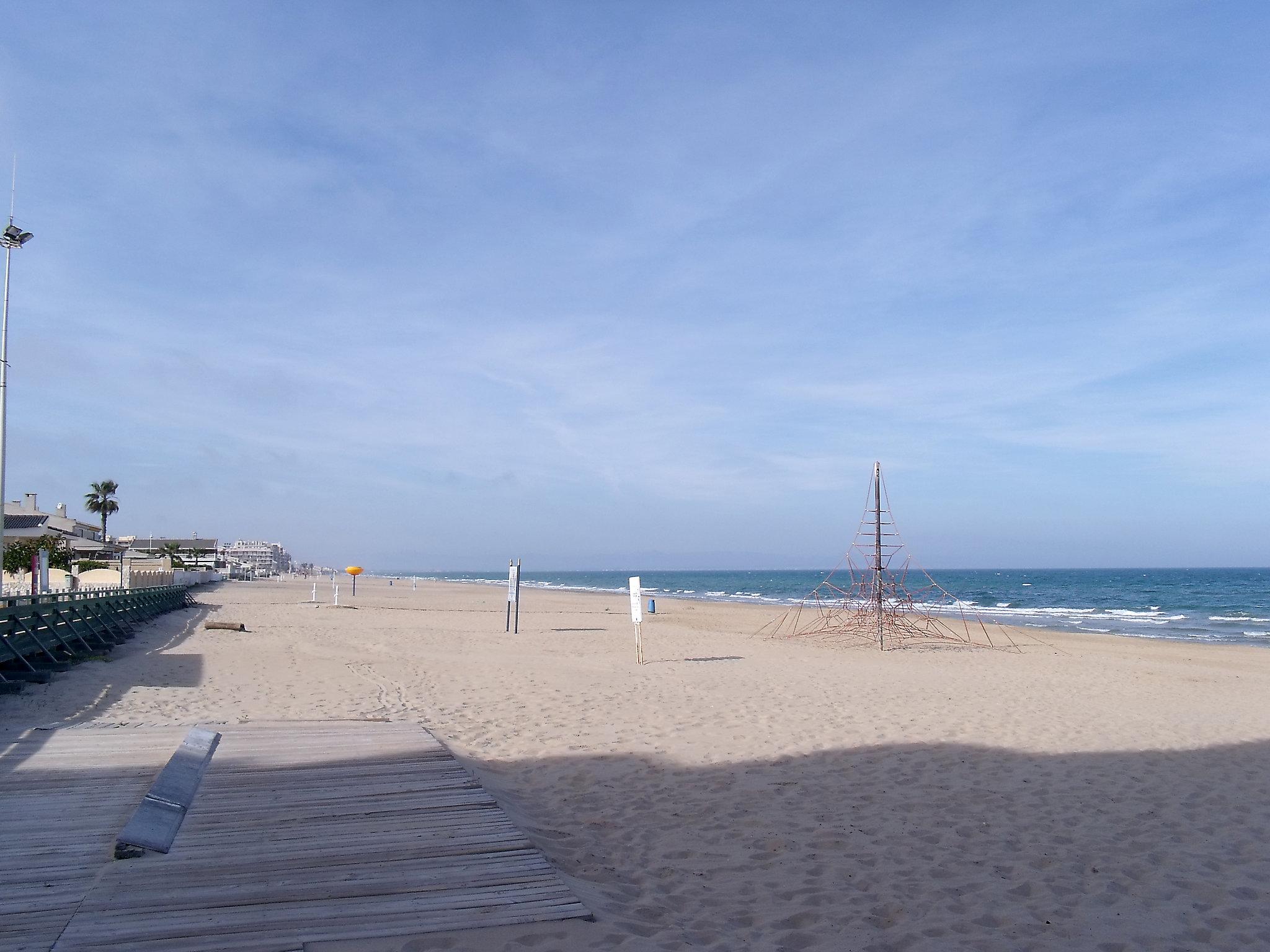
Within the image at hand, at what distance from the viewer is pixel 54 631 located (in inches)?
511

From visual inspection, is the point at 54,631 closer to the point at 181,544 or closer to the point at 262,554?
the point at 181,544

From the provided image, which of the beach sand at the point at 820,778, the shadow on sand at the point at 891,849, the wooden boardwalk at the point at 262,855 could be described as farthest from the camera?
the beach sand at the point at 820,778

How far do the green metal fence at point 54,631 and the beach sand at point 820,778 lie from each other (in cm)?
47

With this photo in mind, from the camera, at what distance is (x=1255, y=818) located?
654 cm

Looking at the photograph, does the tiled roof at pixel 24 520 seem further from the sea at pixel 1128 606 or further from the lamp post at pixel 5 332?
the lamp post at pixel 5 332

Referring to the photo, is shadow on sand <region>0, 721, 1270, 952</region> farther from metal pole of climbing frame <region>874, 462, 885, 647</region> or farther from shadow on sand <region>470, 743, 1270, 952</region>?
metal pole of climbing frame <region>874, 462, 885, 647</region>

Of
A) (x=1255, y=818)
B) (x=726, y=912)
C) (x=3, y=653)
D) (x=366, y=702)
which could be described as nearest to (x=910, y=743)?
(x=1255, y=818)

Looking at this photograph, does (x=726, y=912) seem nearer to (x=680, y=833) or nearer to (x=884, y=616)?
(x=680, y=833)

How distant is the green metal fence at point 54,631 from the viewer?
1100 cm

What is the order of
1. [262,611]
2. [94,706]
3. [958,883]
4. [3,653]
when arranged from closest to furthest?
[958,883] < [94,706] < [3,653] < [262,611]

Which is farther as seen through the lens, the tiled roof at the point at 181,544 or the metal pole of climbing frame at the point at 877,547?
the tiled roof at the point at 181,544

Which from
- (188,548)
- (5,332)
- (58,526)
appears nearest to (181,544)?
(188,548)

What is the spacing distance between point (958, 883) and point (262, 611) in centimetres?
2619

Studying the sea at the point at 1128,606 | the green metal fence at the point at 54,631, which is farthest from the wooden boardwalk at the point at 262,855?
the sea at the point at 1128,606
